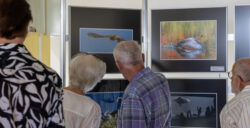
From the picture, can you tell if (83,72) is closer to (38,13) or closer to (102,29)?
(102,29)

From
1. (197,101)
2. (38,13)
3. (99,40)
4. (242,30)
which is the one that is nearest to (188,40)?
(242,30)

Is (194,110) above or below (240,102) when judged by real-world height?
→ below

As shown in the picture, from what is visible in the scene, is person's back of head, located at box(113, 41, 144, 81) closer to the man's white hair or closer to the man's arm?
the man's arm

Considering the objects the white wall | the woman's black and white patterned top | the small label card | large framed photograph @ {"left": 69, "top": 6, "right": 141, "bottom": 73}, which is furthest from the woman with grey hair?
the small label card

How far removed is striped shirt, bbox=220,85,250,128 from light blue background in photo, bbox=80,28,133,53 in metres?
1.45

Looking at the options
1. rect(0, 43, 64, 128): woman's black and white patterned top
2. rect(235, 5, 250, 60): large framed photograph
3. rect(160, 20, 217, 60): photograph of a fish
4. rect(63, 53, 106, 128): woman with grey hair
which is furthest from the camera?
rect(160, 20, 217, 60): photograph of a fish

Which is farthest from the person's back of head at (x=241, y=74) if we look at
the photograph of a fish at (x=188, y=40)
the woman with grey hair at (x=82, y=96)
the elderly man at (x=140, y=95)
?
the woman with grey hair at (x=82, y=96)

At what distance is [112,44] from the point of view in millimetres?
3775

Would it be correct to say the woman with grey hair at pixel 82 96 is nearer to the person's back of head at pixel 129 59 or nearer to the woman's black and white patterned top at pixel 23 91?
the person's back of head at pixel 129 59

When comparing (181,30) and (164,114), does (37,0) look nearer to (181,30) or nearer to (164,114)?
(181,30)

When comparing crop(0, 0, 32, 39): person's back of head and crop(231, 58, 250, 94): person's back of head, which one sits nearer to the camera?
crop(0, 0, 32, 39): person's back of head

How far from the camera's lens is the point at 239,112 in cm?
272

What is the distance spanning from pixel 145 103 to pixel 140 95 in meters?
0.07

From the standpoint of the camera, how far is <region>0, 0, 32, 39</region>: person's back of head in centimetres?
129
